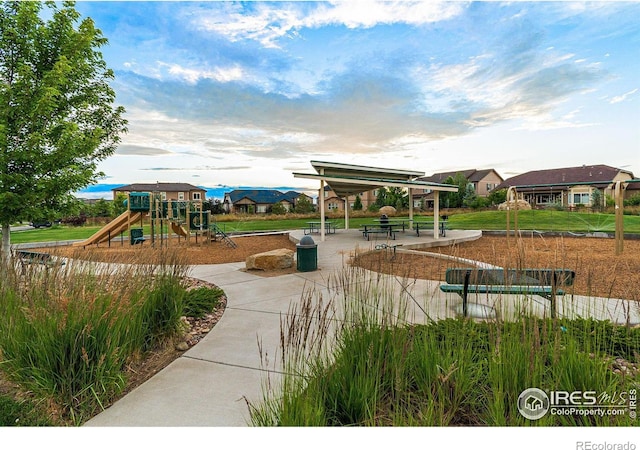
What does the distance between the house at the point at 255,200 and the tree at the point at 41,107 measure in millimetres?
54145

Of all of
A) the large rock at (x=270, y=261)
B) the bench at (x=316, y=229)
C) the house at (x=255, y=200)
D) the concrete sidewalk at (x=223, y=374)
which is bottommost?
the concrete sidewalk at (x=223, y=374)

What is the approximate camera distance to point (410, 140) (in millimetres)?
16797

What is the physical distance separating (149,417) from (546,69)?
11226mm

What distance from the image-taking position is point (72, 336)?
103 inches

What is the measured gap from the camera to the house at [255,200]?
64500mm

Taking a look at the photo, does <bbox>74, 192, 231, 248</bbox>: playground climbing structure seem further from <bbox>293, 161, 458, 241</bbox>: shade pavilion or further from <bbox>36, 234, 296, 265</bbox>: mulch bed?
<bbox>293, 161, 458, 241</bbox>: shade pavilion

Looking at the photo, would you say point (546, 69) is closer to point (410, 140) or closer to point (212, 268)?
point (410, 140)

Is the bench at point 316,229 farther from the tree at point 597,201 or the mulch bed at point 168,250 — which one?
the tree at point 597,201

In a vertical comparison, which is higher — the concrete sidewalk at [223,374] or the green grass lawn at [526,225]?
the green grass lawn at [526,225]

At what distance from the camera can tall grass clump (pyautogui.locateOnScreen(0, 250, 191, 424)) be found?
101 inches

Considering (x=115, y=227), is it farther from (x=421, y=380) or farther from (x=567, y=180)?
(x=567, y=180)

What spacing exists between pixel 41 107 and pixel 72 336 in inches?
193

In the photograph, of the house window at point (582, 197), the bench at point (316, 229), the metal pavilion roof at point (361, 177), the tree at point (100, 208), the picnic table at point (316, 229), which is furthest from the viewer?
the house window at point (582, 197)

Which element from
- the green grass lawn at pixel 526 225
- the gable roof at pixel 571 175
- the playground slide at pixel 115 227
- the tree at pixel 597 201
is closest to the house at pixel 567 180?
the gable roof at pixel 571 175
